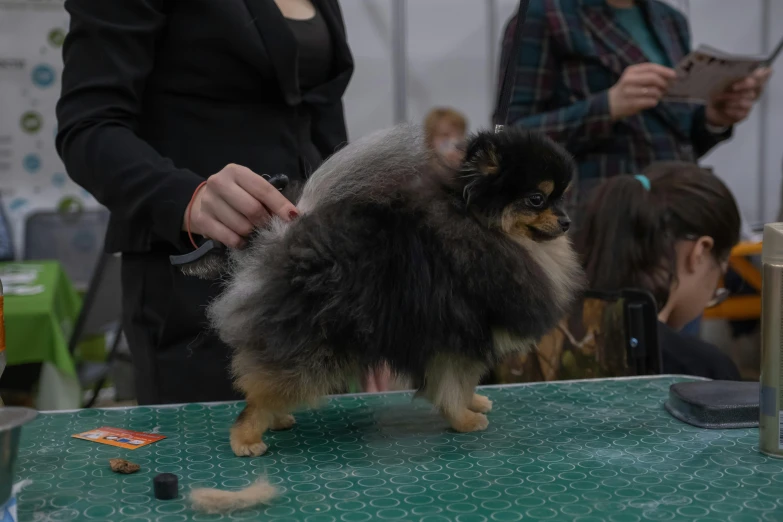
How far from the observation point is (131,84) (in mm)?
1264

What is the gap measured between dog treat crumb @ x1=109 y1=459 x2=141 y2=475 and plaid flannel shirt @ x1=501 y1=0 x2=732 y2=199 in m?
1.42

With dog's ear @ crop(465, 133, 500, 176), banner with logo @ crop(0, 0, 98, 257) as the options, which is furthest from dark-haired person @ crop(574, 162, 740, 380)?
banner with logo @ crop(0, 0, 98, 257)

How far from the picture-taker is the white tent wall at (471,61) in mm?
4695

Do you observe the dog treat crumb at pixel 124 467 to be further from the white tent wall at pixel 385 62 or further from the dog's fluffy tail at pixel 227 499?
the white tent wall at pixel 385 62

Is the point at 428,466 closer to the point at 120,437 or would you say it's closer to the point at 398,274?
the point at 398,274

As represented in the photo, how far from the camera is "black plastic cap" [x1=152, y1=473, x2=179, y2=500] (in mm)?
891

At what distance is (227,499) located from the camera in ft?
2.78

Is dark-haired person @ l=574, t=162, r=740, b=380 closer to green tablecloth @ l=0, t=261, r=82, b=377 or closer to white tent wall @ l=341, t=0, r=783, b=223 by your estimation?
green tablecloth @ l=0, t=261, r=82, b=377

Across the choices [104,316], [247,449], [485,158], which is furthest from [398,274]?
[104,316]

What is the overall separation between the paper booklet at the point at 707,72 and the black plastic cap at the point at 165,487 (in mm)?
1695

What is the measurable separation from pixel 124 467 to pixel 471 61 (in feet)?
13.9

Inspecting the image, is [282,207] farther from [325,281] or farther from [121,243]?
[121,243]

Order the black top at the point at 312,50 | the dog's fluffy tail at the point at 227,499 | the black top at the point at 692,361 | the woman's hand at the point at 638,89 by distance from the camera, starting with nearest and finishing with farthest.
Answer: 1. the dog's fluffy tail at the point at 227,499
2. the black top at the point at 312,50
3. the black top at the point at 692,361
4. the woman's hand at the point at 638,89

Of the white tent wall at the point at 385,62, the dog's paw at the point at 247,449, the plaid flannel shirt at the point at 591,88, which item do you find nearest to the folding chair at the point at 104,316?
the white tent wall at the point at 385,62
